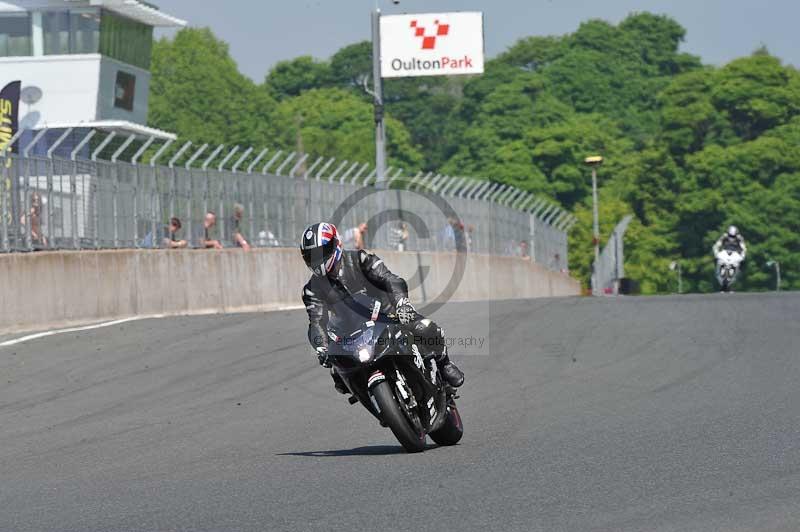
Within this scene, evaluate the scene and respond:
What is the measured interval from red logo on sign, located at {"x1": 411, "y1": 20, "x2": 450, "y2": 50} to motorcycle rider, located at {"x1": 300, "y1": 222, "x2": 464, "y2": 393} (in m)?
38.0

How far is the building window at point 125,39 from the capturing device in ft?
187

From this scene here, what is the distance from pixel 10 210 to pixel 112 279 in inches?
92.0

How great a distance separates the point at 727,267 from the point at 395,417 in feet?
90.4

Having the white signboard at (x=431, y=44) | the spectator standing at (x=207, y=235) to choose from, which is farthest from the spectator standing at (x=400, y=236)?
the white signboard at (x=431, y=44)

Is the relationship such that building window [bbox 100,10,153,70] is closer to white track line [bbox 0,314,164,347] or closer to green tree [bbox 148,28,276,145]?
white track line [bbox 0,314,164,347]

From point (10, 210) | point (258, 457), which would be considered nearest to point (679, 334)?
point (10, 210)

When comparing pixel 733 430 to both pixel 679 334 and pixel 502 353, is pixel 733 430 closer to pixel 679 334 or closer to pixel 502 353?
pixel 502 353

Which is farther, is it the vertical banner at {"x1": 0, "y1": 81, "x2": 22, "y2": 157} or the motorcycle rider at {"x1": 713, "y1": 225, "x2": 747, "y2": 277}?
the vertical banner at {"x1": 0, "y1": 81, "x2": 22, "y2": 157}

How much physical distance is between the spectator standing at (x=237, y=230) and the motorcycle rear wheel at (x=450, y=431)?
17.1 m

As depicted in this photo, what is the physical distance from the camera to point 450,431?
1089cm

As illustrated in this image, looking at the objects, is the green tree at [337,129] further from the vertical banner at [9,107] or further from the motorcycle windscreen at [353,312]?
the motorcycle windscreen at [353,312]

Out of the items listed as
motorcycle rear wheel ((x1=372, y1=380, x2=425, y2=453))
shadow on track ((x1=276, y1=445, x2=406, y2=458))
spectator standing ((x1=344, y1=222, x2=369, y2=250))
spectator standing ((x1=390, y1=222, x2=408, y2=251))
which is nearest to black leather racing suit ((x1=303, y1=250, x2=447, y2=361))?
motorcycle rear wheel ((x1=372, y1=380, x2=425, y2=453))

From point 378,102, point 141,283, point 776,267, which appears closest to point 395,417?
point 141,283

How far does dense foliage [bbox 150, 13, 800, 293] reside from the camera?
→ 76.2m
